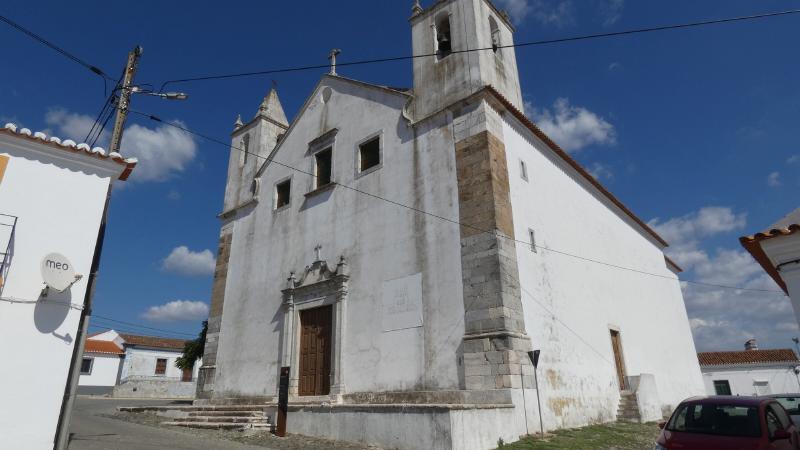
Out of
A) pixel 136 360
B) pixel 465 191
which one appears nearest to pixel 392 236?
pixel 465 191

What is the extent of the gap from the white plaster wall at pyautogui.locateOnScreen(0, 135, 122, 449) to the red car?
6.64m

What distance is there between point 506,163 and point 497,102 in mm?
1452

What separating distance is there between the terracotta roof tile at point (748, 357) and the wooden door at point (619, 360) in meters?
22.2

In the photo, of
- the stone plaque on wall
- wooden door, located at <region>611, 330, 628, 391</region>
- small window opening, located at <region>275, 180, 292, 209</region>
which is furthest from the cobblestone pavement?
wooden door, located at <region>611, 330, 628, 391</region>

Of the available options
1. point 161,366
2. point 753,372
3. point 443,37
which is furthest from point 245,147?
point 753,372

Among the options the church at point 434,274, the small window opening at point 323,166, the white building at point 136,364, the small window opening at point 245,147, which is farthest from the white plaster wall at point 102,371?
the small window opening at point 323,166

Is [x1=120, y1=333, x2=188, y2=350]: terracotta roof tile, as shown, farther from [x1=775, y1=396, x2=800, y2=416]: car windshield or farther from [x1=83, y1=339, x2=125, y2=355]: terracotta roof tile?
[x1=775, y1=396, x2=800, y2=416]: car windshield

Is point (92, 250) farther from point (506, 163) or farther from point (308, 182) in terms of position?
point (308, 182)

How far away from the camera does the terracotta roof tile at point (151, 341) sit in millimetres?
35094

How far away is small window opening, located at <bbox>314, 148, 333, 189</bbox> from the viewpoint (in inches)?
577

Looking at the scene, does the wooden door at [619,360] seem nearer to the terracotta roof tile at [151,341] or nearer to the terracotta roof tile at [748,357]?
the terracotta roof tile at [748,357]

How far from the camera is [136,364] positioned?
112 feet

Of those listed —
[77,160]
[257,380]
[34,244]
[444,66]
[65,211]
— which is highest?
[444,66]

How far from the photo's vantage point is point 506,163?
11258 millimetres
